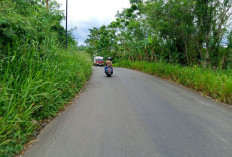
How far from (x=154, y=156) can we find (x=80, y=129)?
151cm

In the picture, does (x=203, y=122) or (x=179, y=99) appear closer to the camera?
(x=203, y=122)

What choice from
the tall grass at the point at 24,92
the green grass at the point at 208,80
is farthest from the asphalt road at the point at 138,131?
the green grass at the point at 208,80

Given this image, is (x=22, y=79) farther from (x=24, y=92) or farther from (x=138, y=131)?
(x=138, y=131)

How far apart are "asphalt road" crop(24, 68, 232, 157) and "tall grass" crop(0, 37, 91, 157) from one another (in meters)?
0.28

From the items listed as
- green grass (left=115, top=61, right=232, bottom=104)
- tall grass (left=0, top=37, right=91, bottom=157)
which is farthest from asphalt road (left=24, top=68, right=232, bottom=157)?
green grass (left=115, top=61, right=232, bottom=104)

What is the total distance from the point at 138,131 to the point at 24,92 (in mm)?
2314

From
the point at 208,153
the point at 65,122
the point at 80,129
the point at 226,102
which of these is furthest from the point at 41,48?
the point at 226,102

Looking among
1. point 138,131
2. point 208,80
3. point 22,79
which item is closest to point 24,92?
point 22,79

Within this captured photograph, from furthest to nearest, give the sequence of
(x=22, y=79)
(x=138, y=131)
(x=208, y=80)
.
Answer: (x=208, y=80) < (x=22, y=79) < (x=138, y=131)

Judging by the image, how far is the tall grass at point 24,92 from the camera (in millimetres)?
2271

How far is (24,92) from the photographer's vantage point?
2811mm

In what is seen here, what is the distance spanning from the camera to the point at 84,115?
3729 millimetres

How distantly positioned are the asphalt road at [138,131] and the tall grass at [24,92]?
28 centimetres

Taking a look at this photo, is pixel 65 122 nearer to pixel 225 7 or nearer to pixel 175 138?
pixel 175 138
